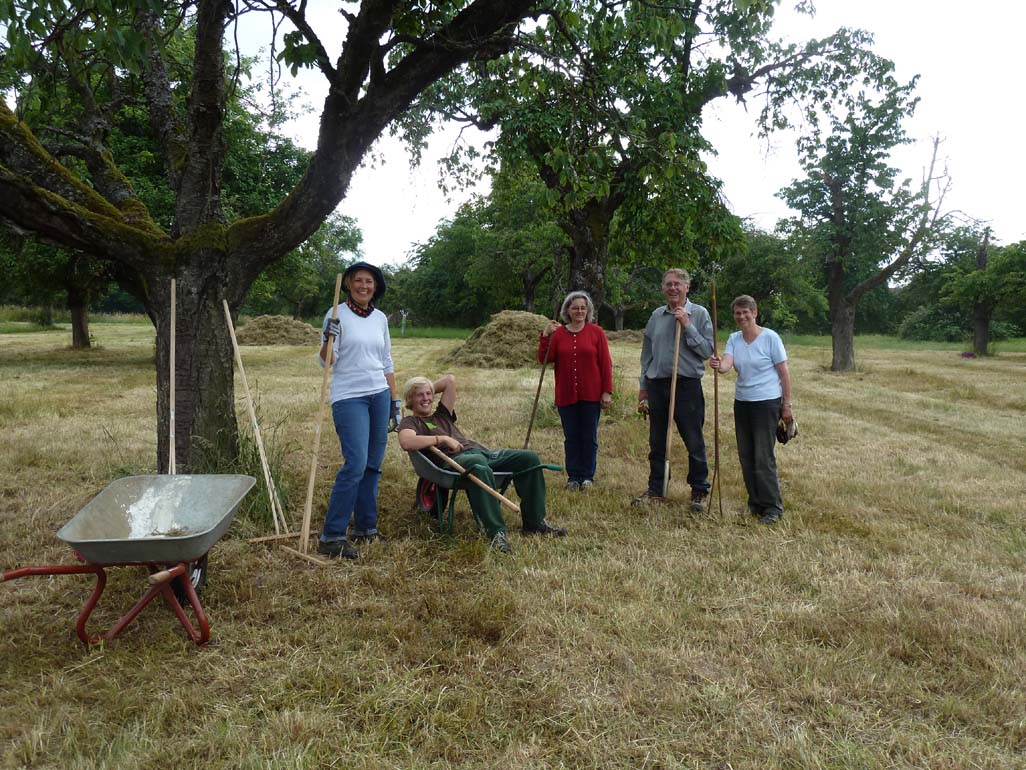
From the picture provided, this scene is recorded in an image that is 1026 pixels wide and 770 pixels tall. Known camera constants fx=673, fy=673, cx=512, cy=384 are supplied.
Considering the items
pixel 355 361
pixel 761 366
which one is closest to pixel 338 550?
pixel 355 361

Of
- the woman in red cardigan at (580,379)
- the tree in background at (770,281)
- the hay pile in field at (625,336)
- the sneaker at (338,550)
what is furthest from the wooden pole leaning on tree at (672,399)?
the hay pile in field at (625,336)

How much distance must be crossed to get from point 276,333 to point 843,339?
65.0ft

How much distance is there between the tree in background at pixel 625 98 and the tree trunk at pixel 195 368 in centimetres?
257

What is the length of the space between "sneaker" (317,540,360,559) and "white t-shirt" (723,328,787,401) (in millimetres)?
3011

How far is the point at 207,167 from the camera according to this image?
4.85 m

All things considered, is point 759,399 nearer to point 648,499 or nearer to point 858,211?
point 648,499

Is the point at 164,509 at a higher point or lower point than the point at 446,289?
lower

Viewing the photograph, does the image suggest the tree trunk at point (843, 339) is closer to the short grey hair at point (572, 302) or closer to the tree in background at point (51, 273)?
the short grey hair at point (572, 302)

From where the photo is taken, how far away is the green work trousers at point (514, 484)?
14.6 feet

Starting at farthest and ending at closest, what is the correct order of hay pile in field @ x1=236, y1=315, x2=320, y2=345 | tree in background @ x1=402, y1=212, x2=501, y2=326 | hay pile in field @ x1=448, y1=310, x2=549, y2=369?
tree in background @ x1=402, y1=212, x2=501, y2=326
hay pile in field @ x1=236, y1=315, x2=320, y2=345
hay pile in field @ x1=448, y1=310, x2=549, y2=369

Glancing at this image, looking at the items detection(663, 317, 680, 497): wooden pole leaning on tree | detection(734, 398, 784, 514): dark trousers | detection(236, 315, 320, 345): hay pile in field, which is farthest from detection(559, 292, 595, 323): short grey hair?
detection(236, 315, 320, 345): hay pile in field

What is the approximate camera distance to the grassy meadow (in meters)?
2.51

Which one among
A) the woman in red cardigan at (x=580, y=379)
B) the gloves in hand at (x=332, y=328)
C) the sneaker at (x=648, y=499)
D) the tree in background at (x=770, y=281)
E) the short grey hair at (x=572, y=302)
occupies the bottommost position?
the sneaker at (x=648, y=499)

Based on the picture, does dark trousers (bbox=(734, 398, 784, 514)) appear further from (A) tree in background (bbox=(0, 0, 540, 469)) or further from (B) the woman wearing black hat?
(A) tree in background (bbox=(0, 0, 540, 469))
